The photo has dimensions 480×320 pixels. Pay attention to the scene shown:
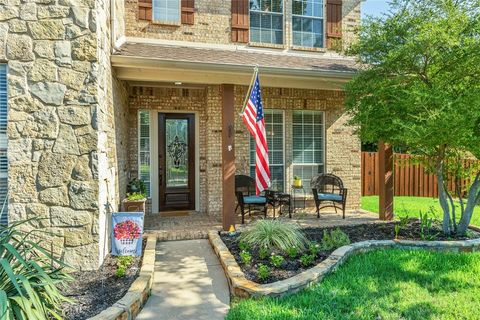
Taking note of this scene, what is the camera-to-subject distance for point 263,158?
480 centimetres

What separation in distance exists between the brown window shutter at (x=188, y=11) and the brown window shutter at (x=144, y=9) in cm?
72

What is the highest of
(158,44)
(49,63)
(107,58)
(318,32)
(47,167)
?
(318,32)

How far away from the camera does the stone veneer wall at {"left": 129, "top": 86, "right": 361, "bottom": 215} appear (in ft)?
23.6

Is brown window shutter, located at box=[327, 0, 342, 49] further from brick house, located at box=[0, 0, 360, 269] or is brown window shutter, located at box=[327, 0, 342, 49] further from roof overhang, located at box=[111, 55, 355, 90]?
roof overhang, located at box=[111, 55, 355, 90]

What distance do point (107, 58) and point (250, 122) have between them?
7.38 ft

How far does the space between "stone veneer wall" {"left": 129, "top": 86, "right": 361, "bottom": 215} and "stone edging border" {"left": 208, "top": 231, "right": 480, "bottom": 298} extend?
2.24m

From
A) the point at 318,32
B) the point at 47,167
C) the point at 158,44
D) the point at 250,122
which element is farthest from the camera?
the point at 318,32

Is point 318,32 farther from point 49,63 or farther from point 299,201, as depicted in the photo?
point 49,63

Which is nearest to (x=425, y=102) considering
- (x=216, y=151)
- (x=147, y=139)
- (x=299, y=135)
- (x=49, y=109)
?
(x=299, y=135)

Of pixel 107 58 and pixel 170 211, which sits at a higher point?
pixel 107 58

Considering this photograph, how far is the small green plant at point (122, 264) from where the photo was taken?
358 centimetres

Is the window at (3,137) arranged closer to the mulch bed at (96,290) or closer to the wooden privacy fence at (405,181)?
the mulch bed at (96,290)

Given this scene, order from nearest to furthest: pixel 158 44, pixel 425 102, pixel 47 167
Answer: pixel 47 167
pixel 425 102
pixel 158 44

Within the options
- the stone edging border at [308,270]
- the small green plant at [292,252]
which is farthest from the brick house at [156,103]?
the small green plant at [292,252]
